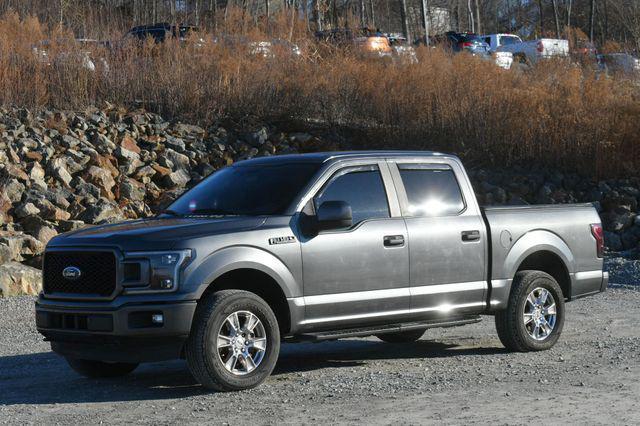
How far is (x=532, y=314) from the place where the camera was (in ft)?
34.8

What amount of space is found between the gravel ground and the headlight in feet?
2.84

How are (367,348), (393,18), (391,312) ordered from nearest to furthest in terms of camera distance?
(391,312) < (367,348) < (393,18)

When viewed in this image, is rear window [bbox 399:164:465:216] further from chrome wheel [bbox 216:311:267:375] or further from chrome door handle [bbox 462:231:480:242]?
chrome wheel [bbox 216:311:267:375]

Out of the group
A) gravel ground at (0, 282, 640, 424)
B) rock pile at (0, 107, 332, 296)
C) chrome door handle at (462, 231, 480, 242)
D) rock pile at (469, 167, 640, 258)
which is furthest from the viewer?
rock pile at (469, 167, 640, 258)

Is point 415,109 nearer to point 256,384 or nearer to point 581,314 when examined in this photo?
point 581,314

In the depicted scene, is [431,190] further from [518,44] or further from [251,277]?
[518,44]

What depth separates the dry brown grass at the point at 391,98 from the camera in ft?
84.4

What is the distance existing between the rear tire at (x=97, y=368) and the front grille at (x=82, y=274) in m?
0.81

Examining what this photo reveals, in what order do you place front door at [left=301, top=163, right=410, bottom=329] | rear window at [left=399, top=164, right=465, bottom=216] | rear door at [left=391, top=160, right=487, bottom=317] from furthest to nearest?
rear window at [left=399, top=164, right=465, bottom=216], rear door at [left=391, top=160, right=487, bottom=317], front door at [left=301, top=163, right=410, bottom=329]

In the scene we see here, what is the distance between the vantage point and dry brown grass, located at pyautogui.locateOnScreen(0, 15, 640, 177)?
84.4 ft

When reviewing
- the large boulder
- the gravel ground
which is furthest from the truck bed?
the large boulder

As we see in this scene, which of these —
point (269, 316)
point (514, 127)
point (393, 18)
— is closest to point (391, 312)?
point (269, 316)

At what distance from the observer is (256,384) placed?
27.9 ft

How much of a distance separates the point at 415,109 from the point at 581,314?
13.1 meters
